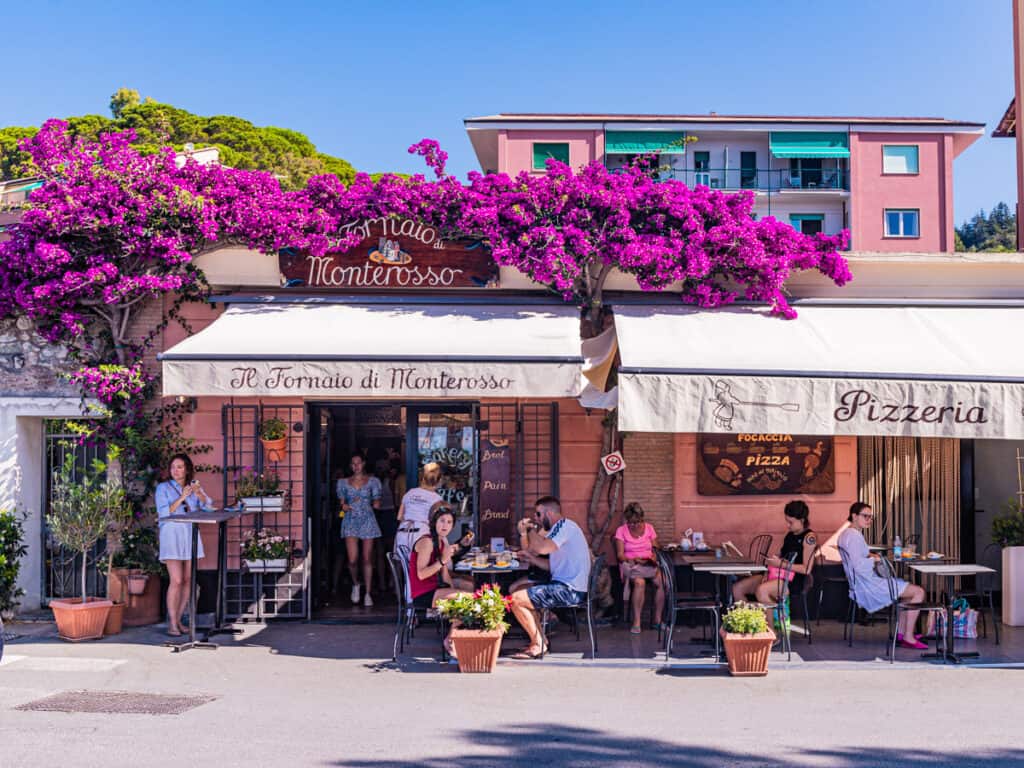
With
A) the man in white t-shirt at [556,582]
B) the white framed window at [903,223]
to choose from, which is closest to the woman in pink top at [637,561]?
A: the man in white t-shirt at [556,582]

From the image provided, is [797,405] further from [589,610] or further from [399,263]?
[399,263]

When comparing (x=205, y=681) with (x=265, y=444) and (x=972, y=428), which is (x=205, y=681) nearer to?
(x=265, y=444)

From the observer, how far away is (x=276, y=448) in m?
10.3

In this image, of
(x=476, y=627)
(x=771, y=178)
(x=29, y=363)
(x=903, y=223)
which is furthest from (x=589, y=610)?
(x=903, y=223)

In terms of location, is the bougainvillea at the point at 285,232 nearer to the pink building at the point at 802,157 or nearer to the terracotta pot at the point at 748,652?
the terracotta pot at the point at 748,652

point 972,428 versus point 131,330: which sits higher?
point 131,330

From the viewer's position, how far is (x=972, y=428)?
8.35 meters

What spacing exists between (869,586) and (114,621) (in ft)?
23.0

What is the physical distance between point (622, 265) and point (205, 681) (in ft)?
17.5

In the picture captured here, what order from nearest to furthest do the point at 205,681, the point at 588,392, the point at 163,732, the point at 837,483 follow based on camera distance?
the point at 163,732, the point at 205,681, the point at 588,392, the point at 837,483

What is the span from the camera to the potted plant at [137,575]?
9.85 meters

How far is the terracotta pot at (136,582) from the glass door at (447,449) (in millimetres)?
2899

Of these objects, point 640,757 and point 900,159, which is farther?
point 900,159

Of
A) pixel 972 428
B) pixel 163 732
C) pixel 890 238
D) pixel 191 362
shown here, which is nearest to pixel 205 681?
pixel 163 732
